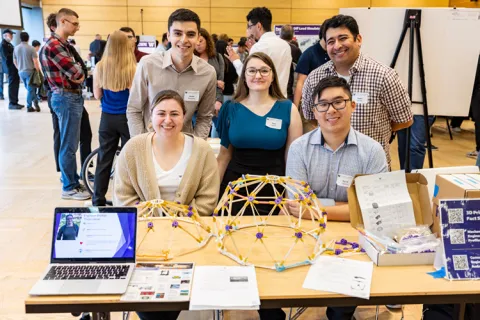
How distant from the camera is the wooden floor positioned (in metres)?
2.30

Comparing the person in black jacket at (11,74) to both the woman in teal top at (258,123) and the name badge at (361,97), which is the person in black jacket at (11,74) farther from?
the name badge at (361,97)

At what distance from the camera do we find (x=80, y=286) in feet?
4.19

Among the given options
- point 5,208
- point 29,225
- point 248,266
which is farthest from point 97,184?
point 248,266

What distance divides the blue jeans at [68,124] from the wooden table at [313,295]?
9.28 ft

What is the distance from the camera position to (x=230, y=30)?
11594 mm

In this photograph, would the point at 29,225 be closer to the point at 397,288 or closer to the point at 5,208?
the point at 5,208

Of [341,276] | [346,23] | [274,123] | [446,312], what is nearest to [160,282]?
[341,276]

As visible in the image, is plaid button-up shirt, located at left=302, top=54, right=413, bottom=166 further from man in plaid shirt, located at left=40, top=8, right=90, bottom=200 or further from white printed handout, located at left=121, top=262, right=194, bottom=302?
man in plaid shirt, located at left=40, top=8, right=90, bottom=200

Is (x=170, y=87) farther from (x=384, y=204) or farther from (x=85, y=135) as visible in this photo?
(x=85, y=135)

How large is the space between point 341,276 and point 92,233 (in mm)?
808

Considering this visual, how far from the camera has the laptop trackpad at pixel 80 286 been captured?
4.12 feet

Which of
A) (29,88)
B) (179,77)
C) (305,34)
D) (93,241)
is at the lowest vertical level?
(93,241)

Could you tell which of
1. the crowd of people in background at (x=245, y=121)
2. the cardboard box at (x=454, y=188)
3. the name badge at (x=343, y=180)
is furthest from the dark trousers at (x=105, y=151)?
the cardboard box at (x=454, y=188)

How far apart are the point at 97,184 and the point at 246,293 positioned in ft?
8.50
